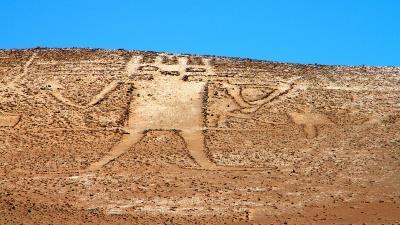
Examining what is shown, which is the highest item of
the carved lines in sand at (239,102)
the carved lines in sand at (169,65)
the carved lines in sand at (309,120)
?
the carved lines in sand at (169,65)

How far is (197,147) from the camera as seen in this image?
62.6ft

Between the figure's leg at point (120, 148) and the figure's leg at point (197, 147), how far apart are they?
1.45 meters

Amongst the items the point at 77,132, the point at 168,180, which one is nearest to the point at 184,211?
the point at 168,180

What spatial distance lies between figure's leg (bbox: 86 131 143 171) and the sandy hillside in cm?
6

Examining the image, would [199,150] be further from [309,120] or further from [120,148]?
[309,120]

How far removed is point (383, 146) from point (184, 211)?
781 cm

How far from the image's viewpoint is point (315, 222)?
12.6 metres

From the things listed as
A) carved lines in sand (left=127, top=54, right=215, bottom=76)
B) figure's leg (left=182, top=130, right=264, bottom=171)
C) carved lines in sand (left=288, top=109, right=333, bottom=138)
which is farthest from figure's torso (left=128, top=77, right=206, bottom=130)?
carved lines in sand (left=288, top=109, right=333, bottom=138)

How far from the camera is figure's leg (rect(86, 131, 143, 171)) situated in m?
17.6

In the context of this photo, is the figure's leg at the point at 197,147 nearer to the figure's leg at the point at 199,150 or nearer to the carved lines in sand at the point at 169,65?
the figure's leg at the point at 199,150

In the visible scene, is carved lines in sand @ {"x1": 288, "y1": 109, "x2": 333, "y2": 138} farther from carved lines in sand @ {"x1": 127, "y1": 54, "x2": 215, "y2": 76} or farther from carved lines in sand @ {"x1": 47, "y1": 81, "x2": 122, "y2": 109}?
carved lines in sand @ {"x1": 47, "y1": 81, "x2": 122, "y2": 109}

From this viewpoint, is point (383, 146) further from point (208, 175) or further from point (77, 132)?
point (77, 132)

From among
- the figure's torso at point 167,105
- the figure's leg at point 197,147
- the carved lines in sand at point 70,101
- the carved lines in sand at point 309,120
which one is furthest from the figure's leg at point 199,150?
the carved lines in sand at point 70,101

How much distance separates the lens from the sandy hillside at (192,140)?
1374cm
